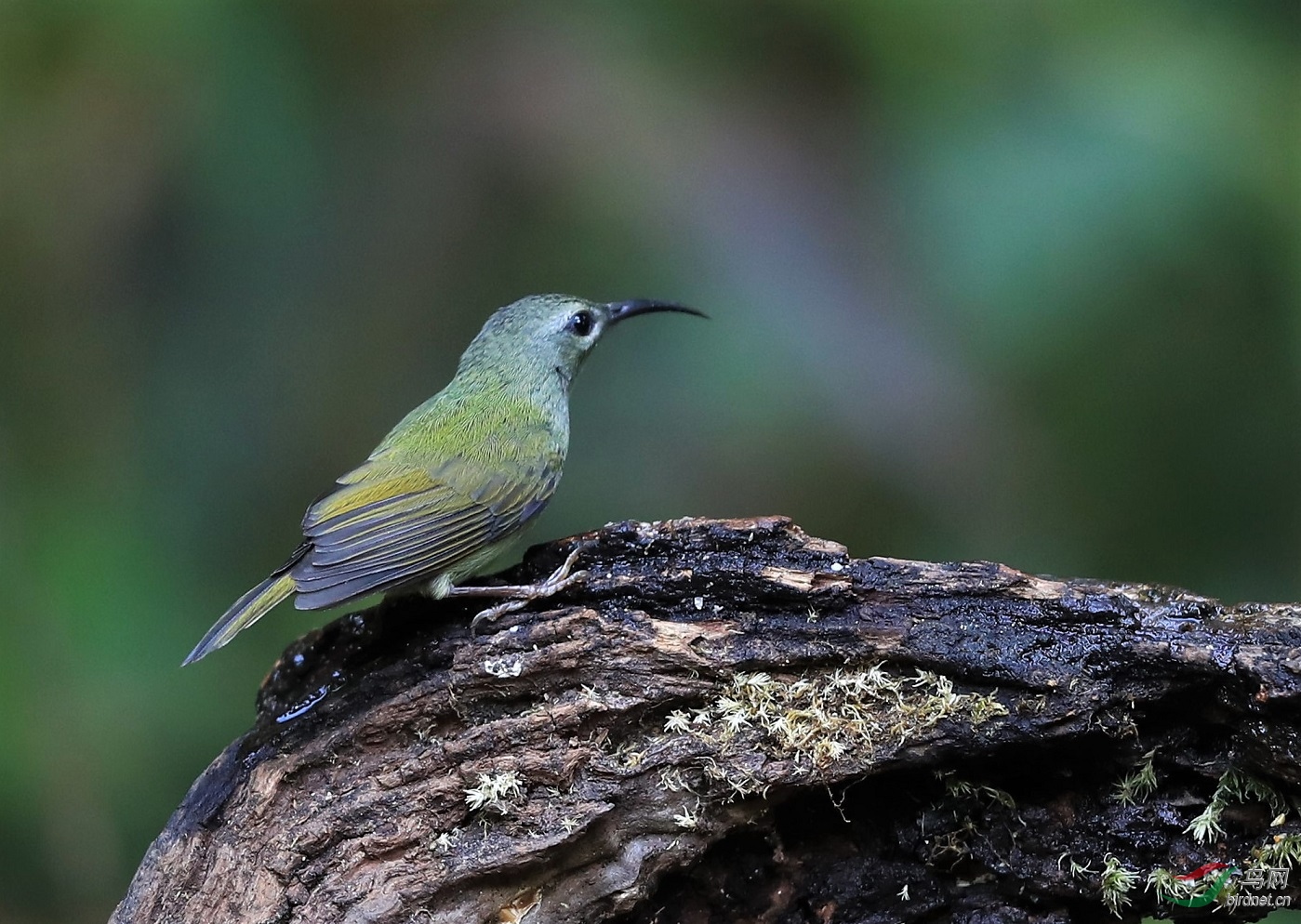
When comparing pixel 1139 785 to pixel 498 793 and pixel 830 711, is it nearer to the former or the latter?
pixel 830 711

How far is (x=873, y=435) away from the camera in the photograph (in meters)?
5.32

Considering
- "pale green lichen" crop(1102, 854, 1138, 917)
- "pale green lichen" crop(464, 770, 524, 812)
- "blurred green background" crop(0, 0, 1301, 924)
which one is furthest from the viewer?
"blurred green background" crop(0, 0, 1301, 924)

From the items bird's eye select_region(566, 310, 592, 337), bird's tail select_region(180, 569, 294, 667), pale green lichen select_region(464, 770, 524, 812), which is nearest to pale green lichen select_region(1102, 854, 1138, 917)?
pale green lichen select_region(464, 770, 524, 812)

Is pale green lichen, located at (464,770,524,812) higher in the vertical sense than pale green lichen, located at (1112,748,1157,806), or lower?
higher

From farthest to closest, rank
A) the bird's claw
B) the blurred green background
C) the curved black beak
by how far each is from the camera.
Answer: the blurred green background < the curved black beak < the bird's claw

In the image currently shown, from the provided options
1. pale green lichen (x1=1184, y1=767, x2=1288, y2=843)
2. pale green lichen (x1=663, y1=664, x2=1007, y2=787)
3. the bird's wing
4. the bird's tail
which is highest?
the bird's wing

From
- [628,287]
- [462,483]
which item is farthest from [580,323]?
[628,287]

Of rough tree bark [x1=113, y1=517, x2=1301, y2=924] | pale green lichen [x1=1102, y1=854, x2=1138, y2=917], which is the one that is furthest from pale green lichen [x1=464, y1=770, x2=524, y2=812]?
pale green lichen [x1=1102, y1=854, x2=1138, y2=917]

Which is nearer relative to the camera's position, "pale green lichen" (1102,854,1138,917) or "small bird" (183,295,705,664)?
"pale green lichen" (1102,854,1138,917)

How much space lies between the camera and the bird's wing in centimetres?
337

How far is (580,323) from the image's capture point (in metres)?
4.54

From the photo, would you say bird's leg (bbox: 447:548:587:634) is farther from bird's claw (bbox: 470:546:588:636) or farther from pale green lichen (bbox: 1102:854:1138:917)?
pale green lichen (bbox: 1102:854:1138:917)

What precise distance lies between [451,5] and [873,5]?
2076mm

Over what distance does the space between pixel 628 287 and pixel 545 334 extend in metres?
1.31
